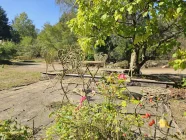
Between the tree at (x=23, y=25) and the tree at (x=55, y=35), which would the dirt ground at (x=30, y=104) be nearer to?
the tree at (x=55, y=35)

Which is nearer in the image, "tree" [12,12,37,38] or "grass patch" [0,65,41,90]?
"grass patch" [0,65,41,90]

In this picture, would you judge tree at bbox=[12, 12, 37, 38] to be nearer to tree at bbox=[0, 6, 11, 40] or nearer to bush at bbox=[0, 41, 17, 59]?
A: tree at bbox=[0, 6, 11, 40]

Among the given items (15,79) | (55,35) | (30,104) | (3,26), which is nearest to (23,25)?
(3,26)

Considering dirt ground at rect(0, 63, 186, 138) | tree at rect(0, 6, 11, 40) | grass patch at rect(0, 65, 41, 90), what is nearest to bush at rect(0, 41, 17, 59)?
grass patch at rect(0, 65, 41, 90)

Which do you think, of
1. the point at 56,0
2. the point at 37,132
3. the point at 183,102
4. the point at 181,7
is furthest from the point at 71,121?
the point at 56,0

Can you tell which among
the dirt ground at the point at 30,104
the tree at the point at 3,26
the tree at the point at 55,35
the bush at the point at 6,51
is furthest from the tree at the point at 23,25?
the dirt ground at the point at 30,104

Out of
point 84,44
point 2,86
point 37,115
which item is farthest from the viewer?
point 2,86

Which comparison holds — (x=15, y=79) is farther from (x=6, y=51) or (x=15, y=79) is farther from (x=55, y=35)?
(x=55, y=35)

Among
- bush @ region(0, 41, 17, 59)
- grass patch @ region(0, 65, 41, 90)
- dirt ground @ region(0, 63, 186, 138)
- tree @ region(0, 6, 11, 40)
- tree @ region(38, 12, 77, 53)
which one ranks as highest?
tree @ region(0, 6, 11, 40)

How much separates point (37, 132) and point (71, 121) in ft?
4.95

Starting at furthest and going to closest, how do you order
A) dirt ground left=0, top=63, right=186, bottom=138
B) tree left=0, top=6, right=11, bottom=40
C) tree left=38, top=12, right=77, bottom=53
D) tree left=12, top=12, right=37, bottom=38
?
tree left=12, top=12, right=37, bottom=38 < tree left=0, top=6, right=11, bottom=40 < tree left=38, top=12, right=77, bottom=53 < dirt ground left=0, top=63, right=186, bottom=138

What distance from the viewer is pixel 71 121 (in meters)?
2.32

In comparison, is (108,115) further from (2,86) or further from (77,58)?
(2,86)

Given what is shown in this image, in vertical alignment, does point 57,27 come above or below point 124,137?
above
